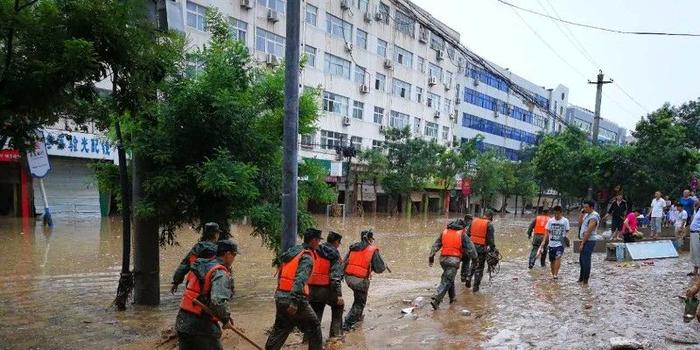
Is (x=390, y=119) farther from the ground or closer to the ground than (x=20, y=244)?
farther from the ground

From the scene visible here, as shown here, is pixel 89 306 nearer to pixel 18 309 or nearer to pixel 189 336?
pixel 18 309

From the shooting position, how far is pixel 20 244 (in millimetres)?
17422

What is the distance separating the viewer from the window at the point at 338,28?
37500mm

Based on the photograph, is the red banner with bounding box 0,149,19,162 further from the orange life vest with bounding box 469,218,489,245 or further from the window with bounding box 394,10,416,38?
the window with bounding box 394,10,416,38

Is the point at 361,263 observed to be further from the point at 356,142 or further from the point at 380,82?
the point at 380,82

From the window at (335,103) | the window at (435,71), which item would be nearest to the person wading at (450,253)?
the window at (335,103)

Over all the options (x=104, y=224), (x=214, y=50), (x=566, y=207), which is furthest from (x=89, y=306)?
(x=566, y=207)

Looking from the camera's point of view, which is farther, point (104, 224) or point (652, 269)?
point (104, 224)

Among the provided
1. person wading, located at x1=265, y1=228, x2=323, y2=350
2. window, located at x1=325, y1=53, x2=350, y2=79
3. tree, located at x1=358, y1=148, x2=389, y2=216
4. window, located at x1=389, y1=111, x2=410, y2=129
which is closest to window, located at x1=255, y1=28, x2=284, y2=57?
window, located at x1=325, y1=53, x2=350, y2=79

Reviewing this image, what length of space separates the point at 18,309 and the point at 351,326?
5.91 metres

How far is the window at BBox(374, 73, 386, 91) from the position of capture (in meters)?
42.9

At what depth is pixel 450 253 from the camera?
914cm

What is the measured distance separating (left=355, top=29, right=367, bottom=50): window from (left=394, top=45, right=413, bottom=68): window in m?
4.40

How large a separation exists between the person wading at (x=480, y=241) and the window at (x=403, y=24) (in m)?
35.2
